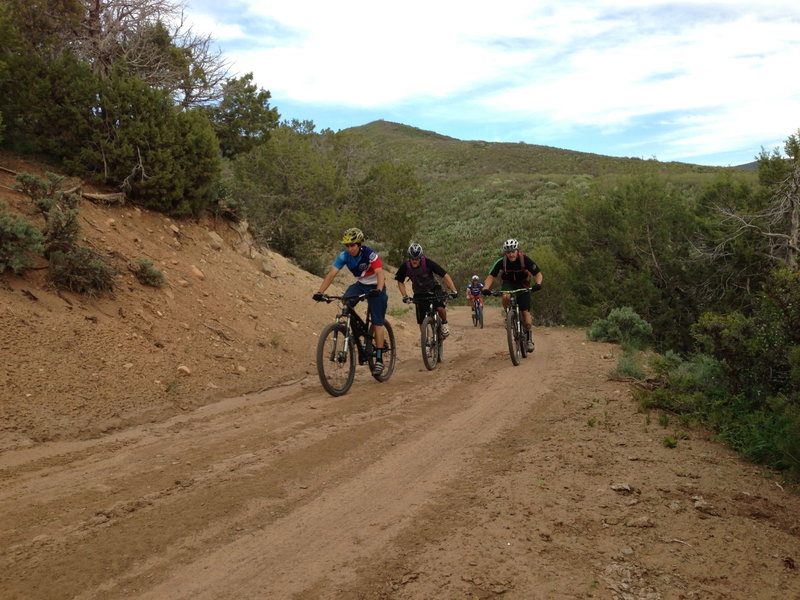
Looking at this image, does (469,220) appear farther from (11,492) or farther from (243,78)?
(11,492)

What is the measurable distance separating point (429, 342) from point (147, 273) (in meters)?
4.81

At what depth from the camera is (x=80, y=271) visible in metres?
8.15

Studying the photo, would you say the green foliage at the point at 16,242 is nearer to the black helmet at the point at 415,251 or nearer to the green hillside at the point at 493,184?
the black helmet at the point at 415,251

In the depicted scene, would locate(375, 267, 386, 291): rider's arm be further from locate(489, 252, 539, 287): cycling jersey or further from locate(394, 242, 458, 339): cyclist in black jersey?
locate(489, 252, 539, 287): cycling jersey

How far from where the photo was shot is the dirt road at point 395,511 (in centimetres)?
316

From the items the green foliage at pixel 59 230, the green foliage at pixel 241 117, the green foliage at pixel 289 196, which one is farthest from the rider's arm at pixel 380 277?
the green foliage at pixel 289 196

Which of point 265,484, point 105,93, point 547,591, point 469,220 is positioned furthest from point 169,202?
point 469,220

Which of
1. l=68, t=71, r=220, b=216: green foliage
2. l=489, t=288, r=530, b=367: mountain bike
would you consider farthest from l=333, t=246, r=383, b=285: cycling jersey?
l=68, t=71, r=220, b=216: green foliage

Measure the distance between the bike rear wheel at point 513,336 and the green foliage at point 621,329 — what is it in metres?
4.29

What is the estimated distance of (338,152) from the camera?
37062 mm

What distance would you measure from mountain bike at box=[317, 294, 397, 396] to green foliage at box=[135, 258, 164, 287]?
3272mm

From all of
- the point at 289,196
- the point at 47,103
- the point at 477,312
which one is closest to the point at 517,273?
the point at 47,103

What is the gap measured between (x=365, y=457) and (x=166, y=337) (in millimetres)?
→ 4632

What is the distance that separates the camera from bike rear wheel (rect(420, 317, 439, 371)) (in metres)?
9.90
